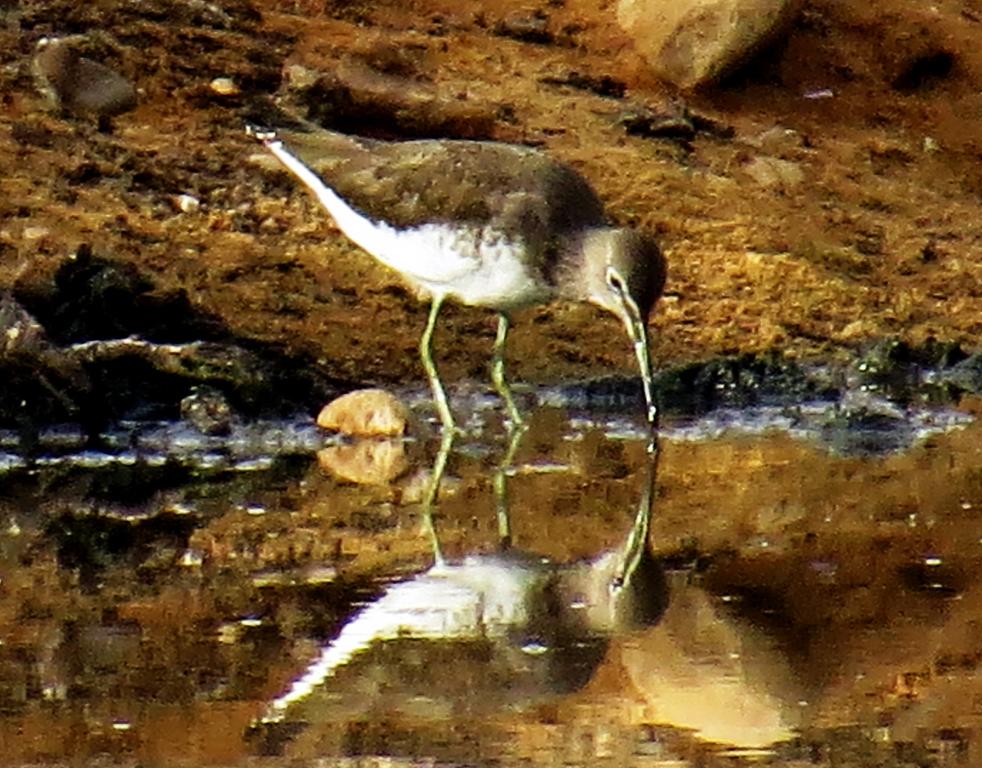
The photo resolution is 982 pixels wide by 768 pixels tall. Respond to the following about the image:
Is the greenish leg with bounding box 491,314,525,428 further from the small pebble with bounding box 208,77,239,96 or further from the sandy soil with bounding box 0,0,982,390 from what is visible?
the small pebble with bounding box 208,77,239,96

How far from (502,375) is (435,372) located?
32 centimetres

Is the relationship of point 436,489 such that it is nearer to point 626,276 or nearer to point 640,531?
point 640,531

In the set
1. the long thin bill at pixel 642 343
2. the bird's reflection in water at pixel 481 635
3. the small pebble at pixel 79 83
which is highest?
the bird's reflection in water at pixel 481 635

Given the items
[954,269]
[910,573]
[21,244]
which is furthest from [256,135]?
[910,573]

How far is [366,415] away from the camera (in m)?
9.02

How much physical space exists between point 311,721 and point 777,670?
3.91 feet

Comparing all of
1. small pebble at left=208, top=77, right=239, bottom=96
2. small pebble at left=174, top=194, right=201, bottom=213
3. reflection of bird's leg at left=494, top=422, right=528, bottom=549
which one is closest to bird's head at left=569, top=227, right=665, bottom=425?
reflection of bird's leg at left=494, top=422, right=528, bottom=549

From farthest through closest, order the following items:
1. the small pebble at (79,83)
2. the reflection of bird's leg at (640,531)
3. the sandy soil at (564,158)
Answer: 1. the small pebble at (79,83)
2. the sandy soil at (564,158)
3. the reflection of bird's leg at (640,531)

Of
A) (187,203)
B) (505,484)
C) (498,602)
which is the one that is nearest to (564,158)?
(187,203)

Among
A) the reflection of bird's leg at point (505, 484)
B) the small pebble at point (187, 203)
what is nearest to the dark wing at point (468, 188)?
the reflection of bird's leg at point (505, 484)

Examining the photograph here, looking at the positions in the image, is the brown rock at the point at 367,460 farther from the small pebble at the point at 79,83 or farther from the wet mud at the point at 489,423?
the small pebble at the point at 79,83

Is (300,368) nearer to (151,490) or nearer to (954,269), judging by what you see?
(151,490)

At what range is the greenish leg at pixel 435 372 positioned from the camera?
905 centimetres

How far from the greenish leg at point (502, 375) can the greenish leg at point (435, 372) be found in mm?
214
